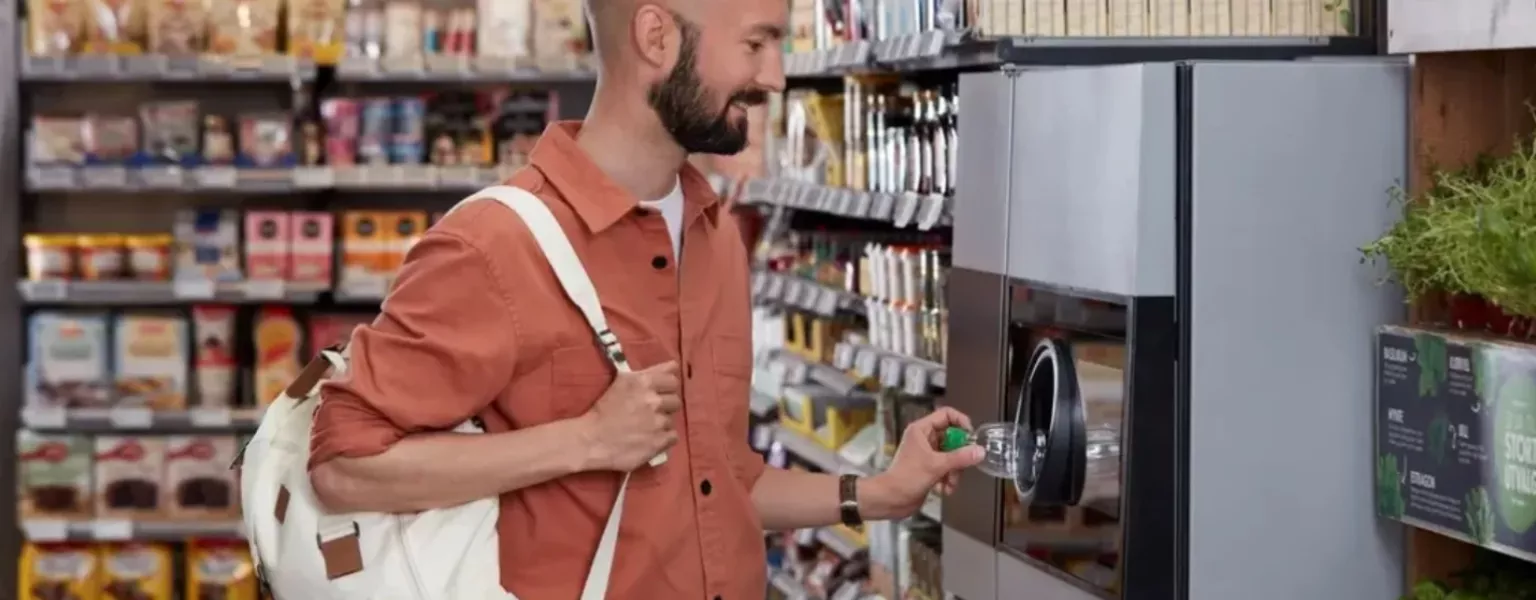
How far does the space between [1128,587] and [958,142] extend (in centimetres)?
107

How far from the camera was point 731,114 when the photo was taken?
2.72m

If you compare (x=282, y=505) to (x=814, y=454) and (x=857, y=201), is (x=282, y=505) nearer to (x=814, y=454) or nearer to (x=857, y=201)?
(x=857, y=201)

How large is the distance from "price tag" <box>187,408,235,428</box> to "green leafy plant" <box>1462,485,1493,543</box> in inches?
210

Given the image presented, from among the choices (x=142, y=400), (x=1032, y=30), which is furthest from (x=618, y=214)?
(x=142, y=400)

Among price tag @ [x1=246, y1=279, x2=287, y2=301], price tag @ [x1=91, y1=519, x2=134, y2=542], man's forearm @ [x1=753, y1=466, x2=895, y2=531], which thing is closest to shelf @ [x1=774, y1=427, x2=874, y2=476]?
man's forearm @ [x1=753, y1=466, x2=895, y2=531]

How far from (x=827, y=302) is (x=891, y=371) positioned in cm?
79

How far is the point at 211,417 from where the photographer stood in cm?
738

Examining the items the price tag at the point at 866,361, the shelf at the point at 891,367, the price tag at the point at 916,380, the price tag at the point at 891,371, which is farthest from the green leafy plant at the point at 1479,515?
the price tag at the point at 866,361

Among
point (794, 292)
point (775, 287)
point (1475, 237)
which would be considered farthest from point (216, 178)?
point (1475, 237)

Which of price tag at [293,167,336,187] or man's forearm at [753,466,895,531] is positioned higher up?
price tag at [293,167,336,187]

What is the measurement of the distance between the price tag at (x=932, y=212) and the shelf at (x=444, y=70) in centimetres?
315

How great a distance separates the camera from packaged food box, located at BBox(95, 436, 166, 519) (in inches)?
294

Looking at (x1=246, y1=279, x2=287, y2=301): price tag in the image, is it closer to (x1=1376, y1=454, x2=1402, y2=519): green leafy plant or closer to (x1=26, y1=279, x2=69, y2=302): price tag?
(x1=26, y1=279, x2=69, y2=302): price tag

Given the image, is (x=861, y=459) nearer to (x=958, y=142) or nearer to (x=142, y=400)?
(x=958, y=142)
